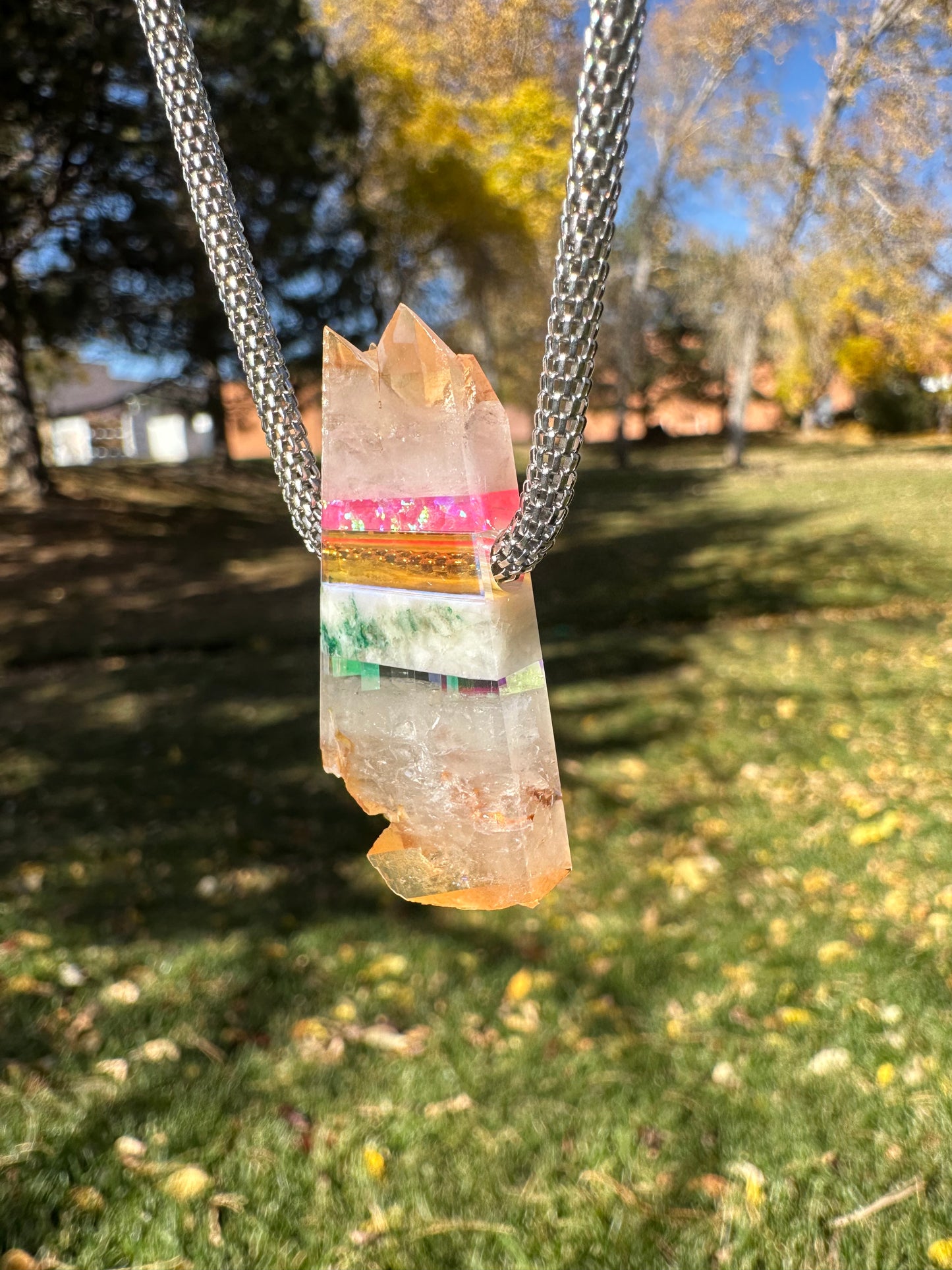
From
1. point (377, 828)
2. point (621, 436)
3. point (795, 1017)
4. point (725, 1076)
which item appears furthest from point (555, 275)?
point (621, 436)

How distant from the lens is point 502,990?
384 centimetres

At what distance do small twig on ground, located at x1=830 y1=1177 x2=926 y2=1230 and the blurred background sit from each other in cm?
2

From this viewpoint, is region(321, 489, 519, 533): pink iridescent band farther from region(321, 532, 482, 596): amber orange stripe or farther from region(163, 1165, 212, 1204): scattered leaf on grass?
region(163, 1165, 212, 1204): scattered leaf on grass

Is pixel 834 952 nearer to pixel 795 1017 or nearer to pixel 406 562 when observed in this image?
pixel 795 1017

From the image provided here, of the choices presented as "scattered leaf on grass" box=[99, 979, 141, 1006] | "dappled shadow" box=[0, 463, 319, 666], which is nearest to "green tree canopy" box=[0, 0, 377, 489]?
"dappled shadow" box=[0, 463, 319, 666]

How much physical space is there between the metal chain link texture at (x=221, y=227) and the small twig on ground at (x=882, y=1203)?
266 cm

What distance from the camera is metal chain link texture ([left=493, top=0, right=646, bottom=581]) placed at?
2.32 ft

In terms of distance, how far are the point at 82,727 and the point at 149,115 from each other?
697 cm

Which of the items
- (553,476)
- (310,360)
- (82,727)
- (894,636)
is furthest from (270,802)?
(310,360)

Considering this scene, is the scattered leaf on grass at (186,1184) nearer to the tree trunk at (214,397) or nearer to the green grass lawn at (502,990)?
the green grass lawn at (502,990)

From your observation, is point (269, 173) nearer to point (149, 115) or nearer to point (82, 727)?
point (149, 115)

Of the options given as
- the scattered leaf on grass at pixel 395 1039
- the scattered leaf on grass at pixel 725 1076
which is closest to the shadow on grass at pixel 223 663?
the scattered leaf on grass at pixel 395 1039

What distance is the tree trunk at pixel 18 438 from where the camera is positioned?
13.7m

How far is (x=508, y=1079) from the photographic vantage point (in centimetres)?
330
